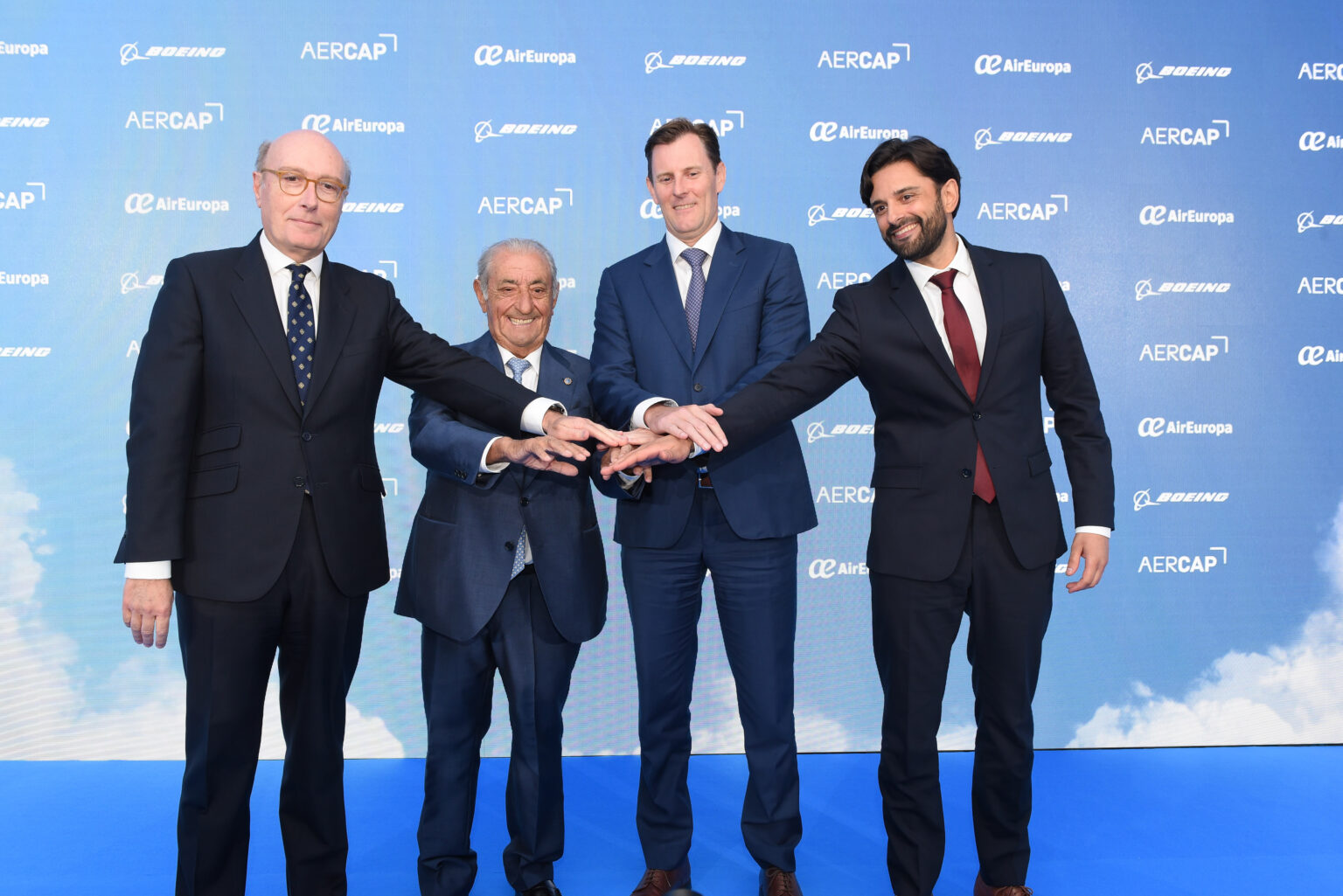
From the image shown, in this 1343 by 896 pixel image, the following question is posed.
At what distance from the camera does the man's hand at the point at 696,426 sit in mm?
2400

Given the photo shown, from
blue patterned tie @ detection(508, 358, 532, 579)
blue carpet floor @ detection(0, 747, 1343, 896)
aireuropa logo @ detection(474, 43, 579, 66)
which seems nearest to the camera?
blue patterned tie @ detection(508, 358, 532, 579)

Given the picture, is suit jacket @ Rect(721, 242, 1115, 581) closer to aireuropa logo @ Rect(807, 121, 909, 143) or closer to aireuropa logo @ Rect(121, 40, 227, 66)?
aireuropa logo @ Rect(807, 121, 909, 143)

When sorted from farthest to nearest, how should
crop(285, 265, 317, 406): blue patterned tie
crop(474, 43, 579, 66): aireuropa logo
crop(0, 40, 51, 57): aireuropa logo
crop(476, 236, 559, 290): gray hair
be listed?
crop(474, 43, 579, 66): aireuropa logo < crop(0, 40, 51, 57): aireuropa logo < crop(476, 236, 559, 290): gray hair < crop(285, 265, 317, 406): blue patterned tie

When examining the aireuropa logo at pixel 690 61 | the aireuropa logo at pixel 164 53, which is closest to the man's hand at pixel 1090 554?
the aireuropa logo at pixel 690 61

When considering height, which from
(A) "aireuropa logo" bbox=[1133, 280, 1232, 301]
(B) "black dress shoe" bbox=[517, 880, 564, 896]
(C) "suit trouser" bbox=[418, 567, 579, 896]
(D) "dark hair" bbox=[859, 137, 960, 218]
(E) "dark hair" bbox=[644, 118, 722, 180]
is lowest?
(B) "black dress shoe" bbox=[517, 880, 564, 896]

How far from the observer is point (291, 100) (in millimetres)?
3861

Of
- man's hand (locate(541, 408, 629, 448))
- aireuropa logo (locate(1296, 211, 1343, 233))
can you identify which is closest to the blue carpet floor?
man's hand (locate(541, 408, 629, 448))

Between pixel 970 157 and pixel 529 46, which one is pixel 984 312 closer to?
pixel 970 157

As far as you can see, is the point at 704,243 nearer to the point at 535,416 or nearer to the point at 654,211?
the point at 535,416

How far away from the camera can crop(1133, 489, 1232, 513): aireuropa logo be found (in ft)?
13.3

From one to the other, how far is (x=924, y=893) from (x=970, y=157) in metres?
2.92

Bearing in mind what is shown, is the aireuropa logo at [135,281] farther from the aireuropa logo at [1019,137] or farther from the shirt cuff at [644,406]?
the aireuropa logo at [1019,137]

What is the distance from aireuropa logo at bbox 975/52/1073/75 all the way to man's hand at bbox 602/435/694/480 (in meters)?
2.53

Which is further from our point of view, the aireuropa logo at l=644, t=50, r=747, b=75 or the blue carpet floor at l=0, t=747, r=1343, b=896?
the aireuropa logo at l=644, t=50, r=747, b=75
